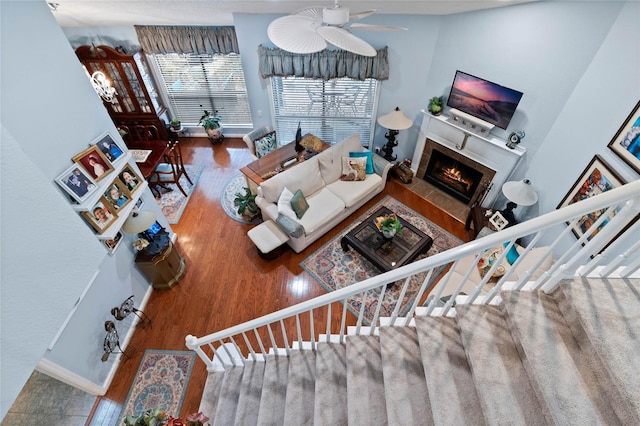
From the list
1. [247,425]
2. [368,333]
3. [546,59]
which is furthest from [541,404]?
[546,59]

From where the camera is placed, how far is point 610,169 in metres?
2.82

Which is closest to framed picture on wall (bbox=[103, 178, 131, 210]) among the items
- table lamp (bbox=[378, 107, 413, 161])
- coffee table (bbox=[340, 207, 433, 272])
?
coffee table (bbox=[340, 207, 433, 272])

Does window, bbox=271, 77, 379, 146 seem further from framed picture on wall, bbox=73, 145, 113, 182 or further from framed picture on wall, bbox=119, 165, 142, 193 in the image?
framed picture on wall, bbox=73, 145, 113, 182

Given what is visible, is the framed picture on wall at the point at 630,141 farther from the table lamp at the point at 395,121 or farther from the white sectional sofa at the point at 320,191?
the white sectional sofa at the point at 320,191

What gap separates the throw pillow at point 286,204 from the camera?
13.3 ft

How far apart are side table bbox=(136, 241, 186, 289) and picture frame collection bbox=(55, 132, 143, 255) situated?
0.43m

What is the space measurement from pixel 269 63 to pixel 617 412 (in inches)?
202

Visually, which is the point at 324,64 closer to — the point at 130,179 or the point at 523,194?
the point at 130,179

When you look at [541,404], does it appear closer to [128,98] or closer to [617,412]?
[617,412]

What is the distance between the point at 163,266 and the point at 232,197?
1.84m

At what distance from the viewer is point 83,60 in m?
5.06

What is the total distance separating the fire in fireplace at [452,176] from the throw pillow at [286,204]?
265cm

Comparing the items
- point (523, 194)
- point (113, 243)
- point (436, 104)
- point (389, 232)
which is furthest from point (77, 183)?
point (523, 194)

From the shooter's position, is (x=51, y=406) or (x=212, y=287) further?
(x=212, y=287)
